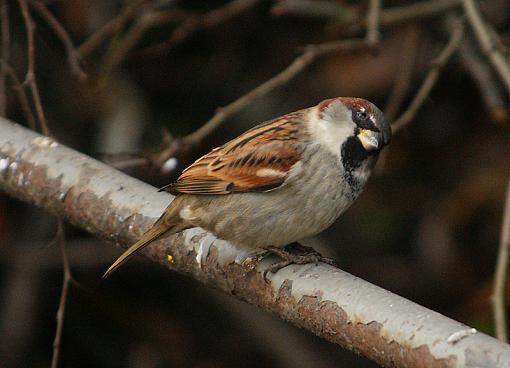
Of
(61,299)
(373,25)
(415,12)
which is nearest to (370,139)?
(61,299)

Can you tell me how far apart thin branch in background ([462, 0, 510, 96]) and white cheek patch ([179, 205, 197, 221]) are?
1288 millimetres

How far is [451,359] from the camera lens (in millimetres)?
1955

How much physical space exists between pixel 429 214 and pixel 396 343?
9.02 ft

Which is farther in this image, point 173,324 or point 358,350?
point 173,324

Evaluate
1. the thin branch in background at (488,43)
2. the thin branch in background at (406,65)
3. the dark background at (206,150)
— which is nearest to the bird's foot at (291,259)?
the thin branch in background at (488,43)

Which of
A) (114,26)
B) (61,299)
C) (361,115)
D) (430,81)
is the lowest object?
(61,299)

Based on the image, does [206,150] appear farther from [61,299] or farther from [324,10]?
[61,299]

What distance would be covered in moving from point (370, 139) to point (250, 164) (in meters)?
0.38

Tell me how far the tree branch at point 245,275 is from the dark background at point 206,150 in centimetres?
143

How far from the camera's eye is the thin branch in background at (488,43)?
3.46m

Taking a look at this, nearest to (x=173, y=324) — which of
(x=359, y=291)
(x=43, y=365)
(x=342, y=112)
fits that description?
(x=43, y=365)

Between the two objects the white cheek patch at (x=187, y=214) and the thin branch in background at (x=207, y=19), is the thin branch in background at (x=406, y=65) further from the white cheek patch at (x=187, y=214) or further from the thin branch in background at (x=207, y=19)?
the white cheek patch at (x=187, y=214)

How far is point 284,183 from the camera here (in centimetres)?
279

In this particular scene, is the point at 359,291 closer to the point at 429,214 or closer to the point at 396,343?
the point at 396,343
